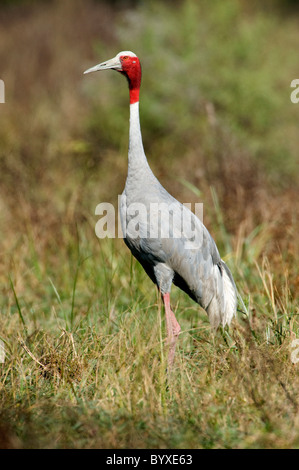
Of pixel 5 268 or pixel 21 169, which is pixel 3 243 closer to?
pixel 5 268

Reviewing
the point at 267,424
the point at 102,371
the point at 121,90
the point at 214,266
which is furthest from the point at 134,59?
the point at 121,90

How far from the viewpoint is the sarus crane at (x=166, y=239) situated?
391 cm

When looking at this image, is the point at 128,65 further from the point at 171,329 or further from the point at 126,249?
the point at 126,249

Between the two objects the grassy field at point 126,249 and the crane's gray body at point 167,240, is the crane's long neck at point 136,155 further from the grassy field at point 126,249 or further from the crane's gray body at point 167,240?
the grassy field at point 126,249

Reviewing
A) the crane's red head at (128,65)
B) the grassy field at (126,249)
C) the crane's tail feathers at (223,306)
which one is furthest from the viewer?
the crane's tail feathers at (223,306)

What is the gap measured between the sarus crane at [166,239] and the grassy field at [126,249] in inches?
6.3

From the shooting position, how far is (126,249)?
18.9 ft

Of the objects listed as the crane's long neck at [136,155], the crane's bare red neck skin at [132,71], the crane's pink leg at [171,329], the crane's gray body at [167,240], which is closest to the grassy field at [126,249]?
the crane's pink leg at [171,329]

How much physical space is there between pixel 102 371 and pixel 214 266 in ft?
3.83

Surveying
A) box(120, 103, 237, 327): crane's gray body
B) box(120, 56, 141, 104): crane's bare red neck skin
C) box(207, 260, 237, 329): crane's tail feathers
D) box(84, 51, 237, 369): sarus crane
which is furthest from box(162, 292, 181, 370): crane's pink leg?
box(120, 56, 141, 104): crane's bare red neck skin

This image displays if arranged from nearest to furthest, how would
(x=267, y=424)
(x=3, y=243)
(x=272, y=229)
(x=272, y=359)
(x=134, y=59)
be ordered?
(x=267, y=424) → (x=272, y=359) → (x=134, y=59) → (x=272, y=229) → (x=3, y=243)

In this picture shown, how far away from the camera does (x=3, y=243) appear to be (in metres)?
6.11

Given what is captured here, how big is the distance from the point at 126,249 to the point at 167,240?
1850mm

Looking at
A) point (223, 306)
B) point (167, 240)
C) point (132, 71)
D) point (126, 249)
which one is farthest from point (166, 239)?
point (126, 249)
